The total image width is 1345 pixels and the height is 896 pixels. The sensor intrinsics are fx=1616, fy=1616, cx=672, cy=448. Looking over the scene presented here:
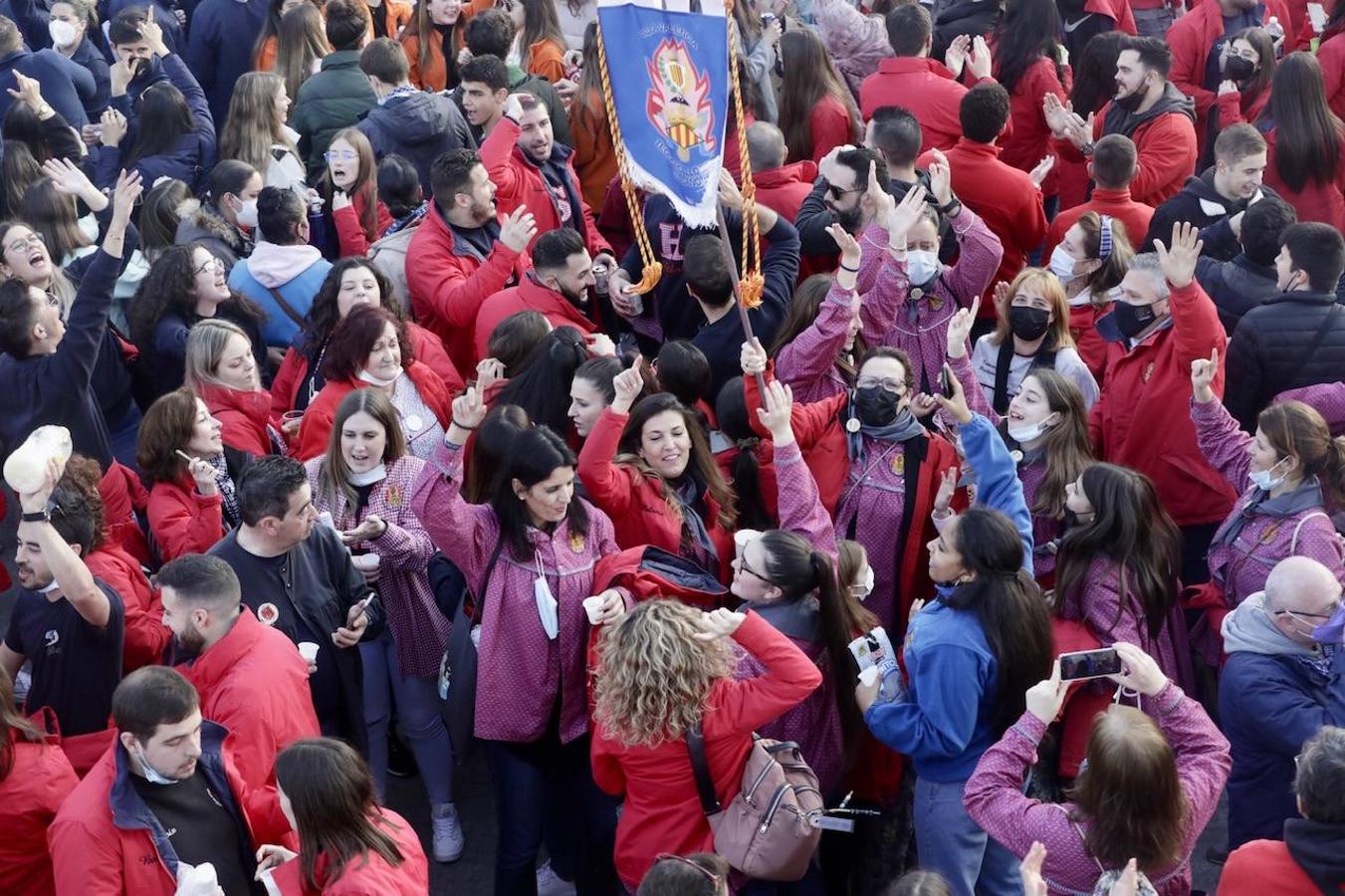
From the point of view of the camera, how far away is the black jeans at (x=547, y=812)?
5230mm

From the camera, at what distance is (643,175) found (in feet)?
18.2

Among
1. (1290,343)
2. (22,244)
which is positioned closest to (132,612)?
(22,244)

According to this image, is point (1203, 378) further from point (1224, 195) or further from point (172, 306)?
point (172, 306)

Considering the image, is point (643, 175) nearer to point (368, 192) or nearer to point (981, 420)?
point (981, 420)

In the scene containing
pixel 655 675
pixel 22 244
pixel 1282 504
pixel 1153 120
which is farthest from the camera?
pixel 1153 120

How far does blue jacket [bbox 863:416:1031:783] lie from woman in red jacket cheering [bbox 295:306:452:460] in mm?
2215

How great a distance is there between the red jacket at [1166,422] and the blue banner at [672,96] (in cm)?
188

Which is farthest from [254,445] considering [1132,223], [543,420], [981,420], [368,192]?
[1132,223]

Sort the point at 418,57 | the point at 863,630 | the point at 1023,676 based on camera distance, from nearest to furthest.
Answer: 1. the point at 1023,676
2. the point at 863,630
3. the point at 418,57

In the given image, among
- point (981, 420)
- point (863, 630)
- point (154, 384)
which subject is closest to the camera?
point (863, 630)

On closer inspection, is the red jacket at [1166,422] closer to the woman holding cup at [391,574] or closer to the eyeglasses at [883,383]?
the eyeglasses at [883,383]

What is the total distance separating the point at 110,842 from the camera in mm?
4117

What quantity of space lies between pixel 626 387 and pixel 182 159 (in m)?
4.14

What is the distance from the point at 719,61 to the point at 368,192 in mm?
3149
